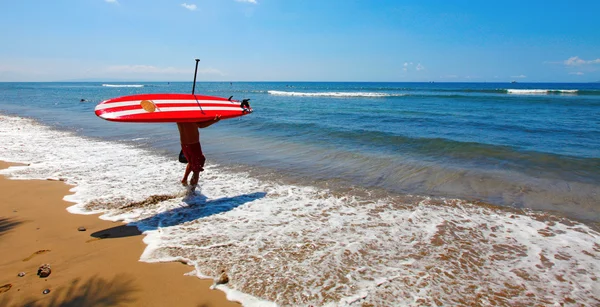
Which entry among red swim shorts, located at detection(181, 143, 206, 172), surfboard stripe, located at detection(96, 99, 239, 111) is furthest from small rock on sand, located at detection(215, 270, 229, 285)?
surfboard stripe, located at detection(96, 99, 239, 111)

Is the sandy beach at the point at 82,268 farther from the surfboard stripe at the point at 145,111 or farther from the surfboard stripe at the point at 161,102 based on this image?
the surfboard stripe at the point at 161,102

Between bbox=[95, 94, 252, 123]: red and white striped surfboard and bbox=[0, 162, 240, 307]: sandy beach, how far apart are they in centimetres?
183

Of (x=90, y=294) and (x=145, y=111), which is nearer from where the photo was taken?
(x=90, y=294)

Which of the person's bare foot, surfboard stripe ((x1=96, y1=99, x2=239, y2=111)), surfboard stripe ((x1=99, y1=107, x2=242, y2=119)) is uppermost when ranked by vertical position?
surfboard stripe ((x1=96, y1=99, x2=239, y2=111))

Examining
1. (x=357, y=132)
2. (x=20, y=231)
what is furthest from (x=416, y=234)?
(x=357, y=132)

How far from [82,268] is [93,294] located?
628 mm

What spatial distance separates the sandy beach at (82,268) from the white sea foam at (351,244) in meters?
0.22

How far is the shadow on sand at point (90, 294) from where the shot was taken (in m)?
3.16

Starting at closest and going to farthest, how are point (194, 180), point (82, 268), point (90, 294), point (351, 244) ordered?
point (90, 294) → point (82, 268) → point (351, 244) → point (194, 180)

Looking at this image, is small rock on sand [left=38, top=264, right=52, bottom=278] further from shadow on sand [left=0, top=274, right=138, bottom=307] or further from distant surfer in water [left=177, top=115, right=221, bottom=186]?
distant surfer in water [left=177, top=115, right=221, bottom=186]

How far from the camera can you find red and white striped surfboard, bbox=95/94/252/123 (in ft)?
18.8

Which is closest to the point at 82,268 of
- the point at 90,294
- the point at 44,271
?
the point at 44,271

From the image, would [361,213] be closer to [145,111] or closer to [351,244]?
[351,244]

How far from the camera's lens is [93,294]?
3.32 m
